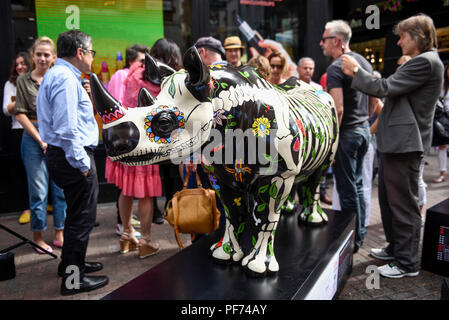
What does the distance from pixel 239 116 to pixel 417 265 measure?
94.0 inches

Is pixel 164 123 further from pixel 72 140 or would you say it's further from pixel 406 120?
pixel 406 120

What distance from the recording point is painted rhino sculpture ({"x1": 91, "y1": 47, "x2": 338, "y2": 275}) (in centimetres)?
148

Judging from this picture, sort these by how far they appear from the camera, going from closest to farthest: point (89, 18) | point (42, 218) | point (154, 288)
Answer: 1. point (154, 288)
2. point (42, 218)
3. point (89, 18)

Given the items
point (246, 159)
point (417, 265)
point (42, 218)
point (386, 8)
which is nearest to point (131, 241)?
point (42, 218)

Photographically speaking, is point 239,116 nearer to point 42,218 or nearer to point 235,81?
point 235,81

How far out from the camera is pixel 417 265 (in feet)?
9.80

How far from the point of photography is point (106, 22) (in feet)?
18.1

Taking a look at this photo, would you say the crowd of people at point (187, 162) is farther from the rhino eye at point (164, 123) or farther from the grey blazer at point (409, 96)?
the rhino eye at point (164, 123)

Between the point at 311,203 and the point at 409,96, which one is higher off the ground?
the point at 409,96

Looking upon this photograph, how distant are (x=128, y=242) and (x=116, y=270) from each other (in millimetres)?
462

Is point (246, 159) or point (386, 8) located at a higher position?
point (386, 8)

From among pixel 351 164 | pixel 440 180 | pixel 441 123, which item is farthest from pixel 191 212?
pixel 440 180

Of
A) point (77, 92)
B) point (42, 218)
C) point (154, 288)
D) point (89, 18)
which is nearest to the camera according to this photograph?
point (154, 288)
